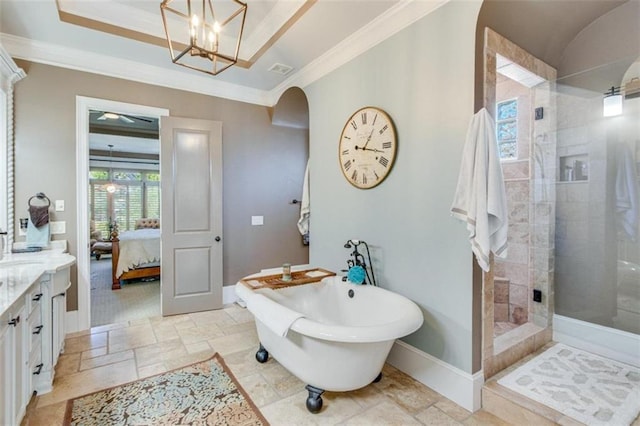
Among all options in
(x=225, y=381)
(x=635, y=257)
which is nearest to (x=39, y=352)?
(x=225, y=381)

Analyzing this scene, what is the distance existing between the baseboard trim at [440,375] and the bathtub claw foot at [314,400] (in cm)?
79

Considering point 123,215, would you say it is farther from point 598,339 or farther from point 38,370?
point 598,339

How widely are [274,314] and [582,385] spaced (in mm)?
2109

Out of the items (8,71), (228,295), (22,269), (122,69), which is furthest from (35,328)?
(122,69)

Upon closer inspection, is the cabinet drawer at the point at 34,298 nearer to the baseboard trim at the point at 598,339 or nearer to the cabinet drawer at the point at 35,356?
the cabinet drawer at the point at 35,356

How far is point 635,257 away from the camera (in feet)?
7.80

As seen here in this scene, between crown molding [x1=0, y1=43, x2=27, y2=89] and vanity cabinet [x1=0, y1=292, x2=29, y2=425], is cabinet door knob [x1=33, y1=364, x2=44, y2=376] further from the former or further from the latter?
crown molding [x1=0, y1=43, x2=27, y2=89]

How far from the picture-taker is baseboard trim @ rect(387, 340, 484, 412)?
1.95 m

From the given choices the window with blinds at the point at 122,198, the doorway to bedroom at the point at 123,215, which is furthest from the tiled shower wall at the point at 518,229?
the window with blinds at the point at 122,198

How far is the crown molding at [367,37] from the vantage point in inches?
88.1

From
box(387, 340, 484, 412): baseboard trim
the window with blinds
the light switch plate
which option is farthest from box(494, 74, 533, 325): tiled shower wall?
the window with blinds

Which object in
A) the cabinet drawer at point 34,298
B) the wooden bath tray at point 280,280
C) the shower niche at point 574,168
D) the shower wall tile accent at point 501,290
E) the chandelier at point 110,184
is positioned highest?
the chandelier at point 110,184

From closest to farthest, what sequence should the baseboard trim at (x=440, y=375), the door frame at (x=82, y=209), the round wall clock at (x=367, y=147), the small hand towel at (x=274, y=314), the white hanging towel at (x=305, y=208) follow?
the small hand towel at (x=274, y=314), the baseboard trim at (x=440, y=375), the round wall clock at (x=367, y=147), the door frame at (x=82, y=209), the white hanging towel at (x=305, y=208)

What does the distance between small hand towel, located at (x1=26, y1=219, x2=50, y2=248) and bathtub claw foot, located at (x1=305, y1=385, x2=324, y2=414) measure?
2.88m
